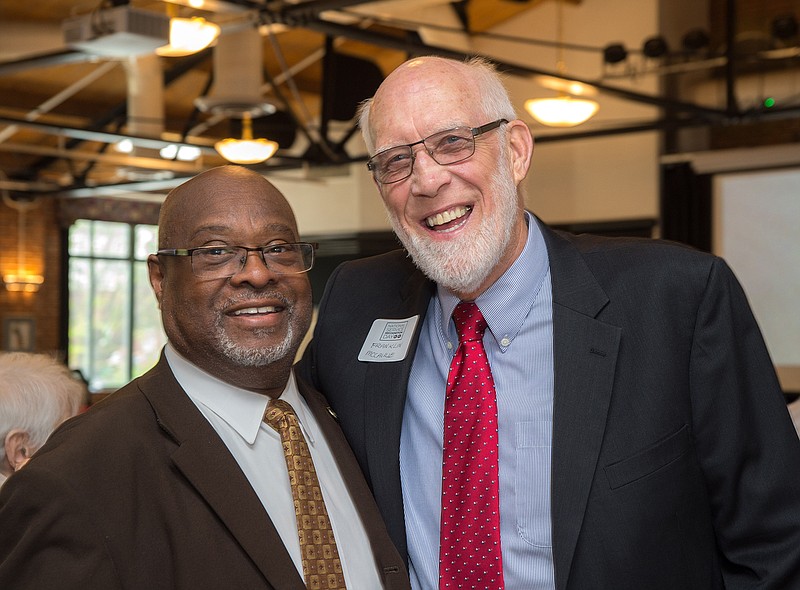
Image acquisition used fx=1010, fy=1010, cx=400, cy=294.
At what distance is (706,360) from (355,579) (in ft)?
2.71

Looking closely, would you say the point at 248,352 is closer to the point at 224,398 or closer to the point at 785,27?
the point at 224,398

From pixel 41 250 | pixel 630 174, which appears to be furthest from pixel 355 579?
pixel 41 250

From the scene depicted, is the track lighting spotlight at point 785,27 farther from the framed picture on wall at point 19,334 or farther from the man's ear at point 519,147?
the framed picture on wall at point 19,334

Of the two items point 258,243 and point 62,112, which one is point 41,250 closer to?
point 62,112

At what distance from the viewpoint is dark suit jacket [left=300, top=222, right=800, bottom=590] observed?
1.99 meters

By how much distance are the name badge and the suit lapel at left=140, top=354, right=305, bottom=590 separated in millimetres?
522

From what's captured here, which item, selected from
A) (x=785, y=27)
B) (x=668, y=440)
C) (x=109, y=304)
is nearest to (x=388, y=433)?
(x=668, y=440)

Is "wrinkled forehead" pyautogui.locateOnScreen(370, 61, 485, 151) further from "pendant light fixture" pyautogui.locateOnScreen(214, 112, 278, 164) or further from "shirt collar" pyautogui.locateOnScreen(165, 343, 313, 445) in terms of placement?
"pendant light fixture" pyautogui.locateOnScreen(214, 112, 278, 164)

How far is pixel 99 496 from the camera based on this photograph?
1.70m

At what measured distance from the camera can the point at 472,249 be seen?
7.03 ft

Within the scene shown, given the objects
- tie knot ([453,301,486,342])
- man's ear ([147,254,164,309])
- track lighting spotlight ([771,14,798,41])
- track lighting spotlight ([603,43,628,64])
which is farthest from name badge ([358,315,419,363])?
track lighting spotlight ([603,43,628,64])

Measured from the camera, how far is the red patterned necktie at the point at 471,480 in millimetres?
2057

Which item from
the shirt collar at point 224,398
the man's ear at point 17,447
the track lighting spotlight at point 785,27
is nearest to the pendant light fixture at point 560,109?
the track lighting spotlight at point 785,27

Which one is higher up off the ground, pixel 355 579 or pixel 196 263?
pixel 196 263
